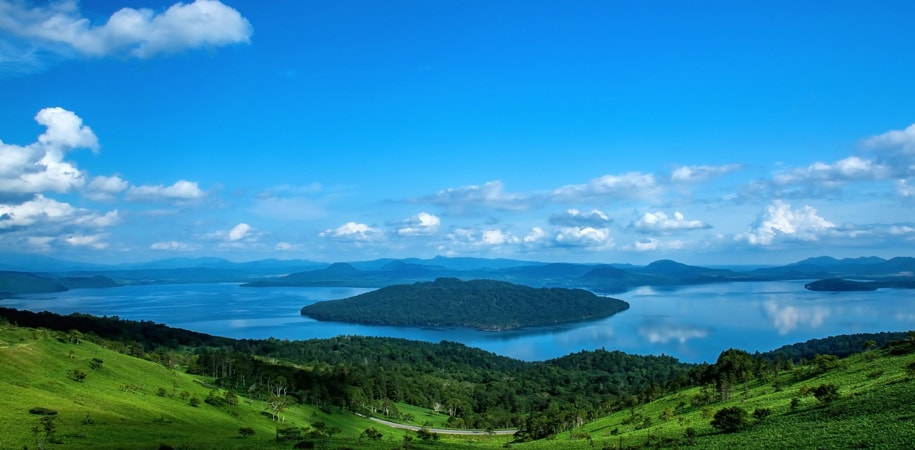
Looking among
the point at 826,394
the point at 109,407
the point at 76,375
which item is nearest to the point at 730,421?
the point at 826,394

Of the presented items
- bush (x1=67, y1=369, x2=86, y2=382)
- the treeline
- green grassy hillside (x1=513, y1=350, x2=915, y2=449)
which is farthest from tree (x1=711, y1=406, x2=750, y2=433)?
bush (x1=67, y1=369, x2=86, y2=382)

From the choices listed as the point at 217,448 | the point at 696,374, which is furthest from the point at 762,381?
the point at 217,448

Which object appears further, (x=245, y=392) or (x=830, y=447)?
(x=245, y=392)

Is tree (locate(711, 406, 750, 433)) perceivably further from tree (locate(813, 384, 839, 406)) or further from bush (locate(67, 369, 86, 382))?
bush (locate(67, 369, 86, 382))

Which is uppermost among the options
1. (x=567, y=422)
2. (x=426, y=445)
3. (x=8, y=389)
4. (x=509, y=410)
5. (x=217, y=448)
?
(x=8, y=389)

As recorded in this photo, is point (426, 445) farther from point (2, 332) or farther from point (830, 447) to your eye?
point (2, 332)

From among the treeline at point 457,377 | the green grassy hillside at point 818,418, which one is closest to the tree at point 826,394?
the green grassy hillside at point 818,418
